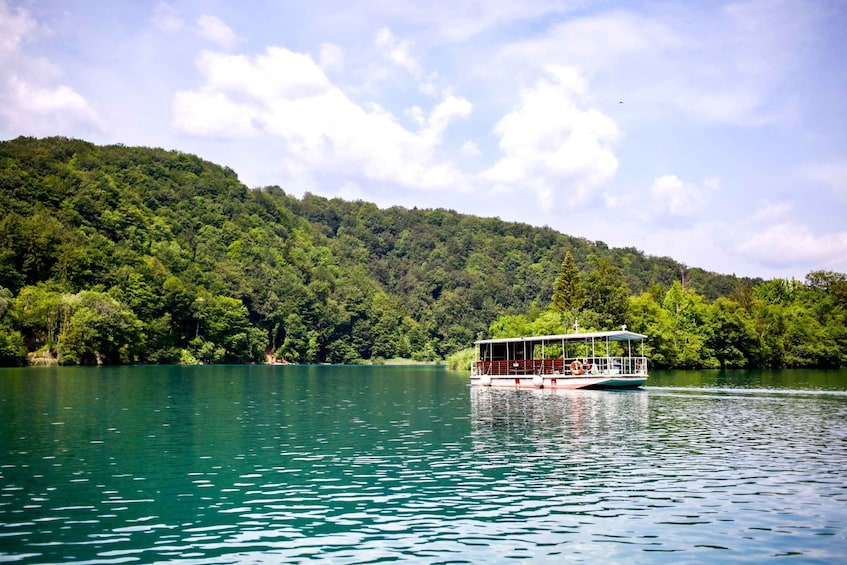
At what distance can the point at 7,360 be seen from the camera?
107m

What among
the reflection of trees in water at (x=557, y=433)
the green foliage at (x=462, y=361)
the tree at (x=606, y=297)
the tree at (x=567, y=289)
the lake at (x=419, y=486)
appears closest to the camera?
the lake at (x=419, y=486)

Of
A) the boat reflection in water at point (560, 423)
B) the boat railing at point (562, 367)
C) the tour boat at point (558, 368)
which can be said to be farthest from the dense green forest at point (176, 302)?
the boat reflection in water at point (560, 423)

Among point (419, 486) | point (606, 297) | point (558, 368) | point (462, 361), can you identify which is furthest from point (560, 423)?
point (462, 361)

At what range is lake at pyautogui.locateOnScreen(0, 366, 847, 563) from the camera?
608 inches

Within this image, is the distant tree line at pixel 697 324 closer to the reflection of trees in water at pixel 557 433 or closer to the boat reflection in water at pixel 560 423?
the boat reflection in water at pixel 560 423

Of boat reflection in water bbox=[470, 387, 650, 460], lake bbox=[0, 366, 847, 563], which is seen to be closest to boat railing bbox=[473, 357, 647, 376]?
boat reflection in water bbox=[470, 387, 650, 460]

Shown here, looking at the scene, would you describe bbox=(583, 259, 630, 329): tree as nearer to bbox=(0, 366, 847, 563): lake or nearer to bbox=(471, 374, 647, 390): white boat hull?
bbox=(471, 374, 647, 390): white boat hull

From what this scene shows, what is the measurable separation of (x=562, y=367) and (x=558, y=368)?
87cm

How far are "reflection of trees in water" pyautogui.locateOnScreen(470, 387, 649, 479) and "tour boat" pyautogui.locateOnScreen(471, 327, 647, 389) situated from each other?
10.7 m

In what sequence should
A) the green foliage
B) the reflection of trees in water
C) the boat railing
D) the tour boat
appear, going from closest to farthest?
1. the reflection of trees in water
2. the tour boat
3. the boat railing
4. the green foliage

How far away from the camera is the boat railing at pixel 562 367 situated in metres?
70.0

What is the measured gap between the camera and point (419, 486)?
21.5m

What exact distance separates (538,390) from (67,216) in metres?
115

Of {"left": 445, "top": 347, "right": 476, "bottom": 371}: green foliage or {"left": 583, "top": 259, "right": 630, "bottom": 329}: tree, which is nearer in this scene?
{"left": 583, "top": 259, "right": 630, "bottom": 329}: tree
